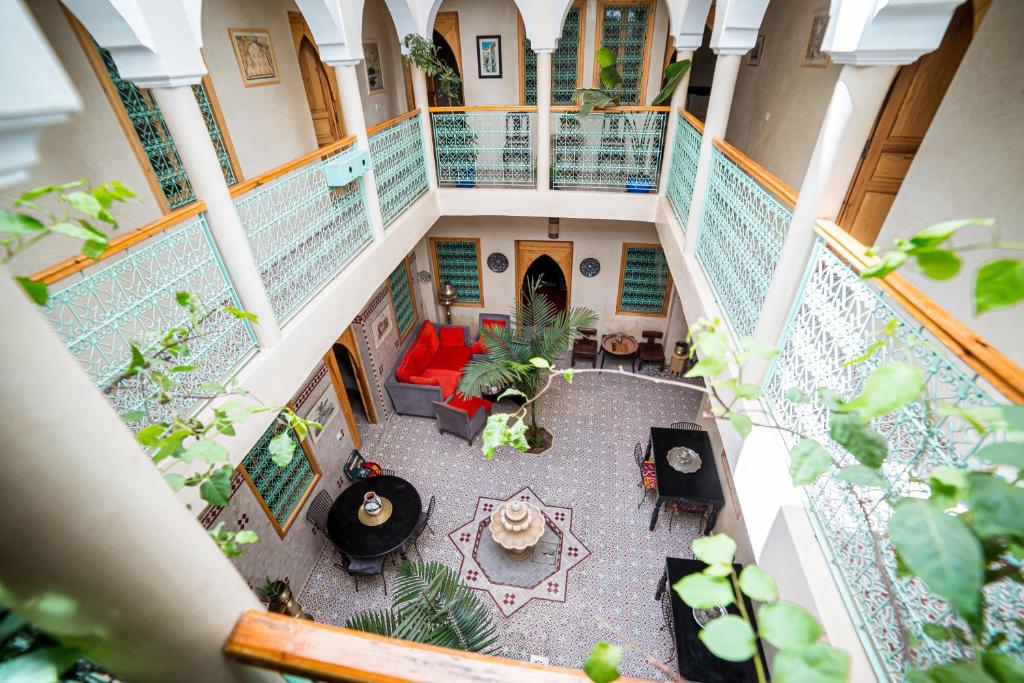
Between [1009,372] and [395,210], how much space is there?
530cm

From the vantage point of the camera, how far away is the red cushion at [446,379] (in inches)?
280

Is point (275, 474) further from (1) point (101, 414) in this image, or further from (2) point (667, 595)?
(1) point (101, 414)

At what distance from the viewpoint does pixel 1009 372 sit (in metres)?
1.28

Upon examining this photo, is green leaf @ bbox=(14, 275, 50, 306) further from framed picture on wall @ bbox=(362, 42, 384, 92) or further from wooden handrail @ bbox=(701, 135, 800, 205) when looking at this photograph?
framed picture on wall @ bbox=(362, 42, 384, 92)

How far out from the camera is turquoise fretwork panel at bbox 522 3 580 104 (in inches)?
265

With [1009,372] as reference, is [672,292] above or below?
below

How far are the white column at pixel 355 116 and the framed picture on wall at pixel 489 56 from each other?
10.2 ft

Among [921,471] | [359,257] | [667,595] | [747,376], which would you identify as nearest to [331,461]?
[359,257]

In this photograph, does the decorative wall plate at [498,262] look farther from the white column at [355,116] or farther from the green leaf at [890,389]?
the green leaf at [890,389]

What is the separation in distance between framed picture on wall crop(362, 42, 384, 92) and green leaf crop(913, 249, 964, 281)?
6.87m

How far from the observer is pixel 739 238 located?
3322mm

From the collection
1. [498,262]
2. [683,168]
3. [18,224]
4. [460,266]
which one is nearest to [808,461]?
[18,224]

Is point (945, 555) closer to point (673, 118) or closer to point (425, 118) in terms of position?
point (673, 118)

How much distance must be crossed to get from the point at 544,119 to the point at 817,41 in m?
2.78
